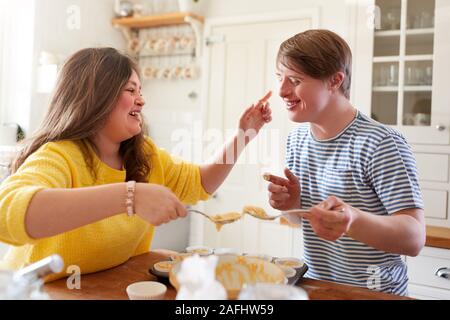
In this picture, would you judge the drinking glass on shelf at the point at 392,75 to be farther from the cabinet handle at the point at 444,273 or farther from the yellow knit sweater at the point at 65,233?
the yellow knit sweater at the point at 65,233

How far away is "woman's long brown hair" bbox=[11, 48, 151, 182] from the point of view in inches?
47.5

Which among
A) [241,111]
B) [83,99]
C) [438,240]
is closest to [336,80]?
[83,99]

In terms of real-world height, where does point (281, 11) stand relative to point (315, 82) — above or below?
above

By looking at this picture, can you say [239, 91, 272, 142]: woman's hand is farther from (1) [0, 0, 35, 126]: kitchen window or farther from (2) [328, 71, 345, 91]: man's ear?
(1) [0, 0, 35, 126]: kitchen window

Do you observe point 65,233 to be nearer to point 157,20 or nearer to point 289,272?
point 289,272

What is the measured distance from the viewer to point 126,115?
1.26m

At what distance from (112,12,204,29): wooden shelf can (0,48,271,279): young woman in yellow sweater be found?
6.43ft

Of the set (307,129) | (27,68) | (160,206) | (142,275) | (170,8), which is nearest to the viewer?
(160,206)

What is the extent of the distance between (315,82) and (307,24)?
181 centimetres

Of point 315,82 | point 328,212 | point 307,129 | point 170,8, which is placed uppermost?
point 170,8

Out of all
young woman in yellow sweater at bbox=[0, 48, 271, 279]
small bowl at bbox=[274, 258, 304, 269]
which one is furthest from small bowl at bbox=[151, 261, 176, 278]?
small bowl at bbox=[274, 258, 304, 269]
